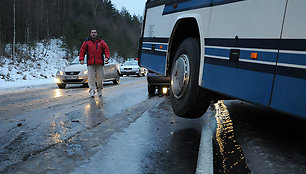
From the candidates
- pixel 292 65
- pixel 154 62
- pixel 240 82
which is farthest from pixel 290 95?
pixel 154 62

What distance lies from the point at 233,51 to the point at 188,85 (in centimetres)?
100

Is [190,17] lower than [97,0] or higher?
lower

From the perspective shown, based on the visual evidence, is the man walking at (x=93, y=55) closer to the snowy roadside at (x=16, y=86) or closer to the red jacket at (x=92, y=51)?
the red jacket at (x=92, y=51)

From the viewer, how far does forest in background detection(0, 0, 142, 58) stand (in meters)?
41.0

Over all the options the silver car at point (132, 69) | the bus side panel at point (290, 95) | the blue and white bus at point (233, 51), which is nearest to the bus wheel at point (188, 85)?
the blue and white bus at point (233, 51)

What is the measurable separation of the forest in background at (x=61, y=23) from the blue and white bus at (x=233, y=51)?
28636 millimetres

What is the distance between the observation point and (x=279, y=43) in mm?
2539

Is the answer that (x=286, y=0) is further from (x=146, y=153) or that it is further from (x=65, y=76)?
(x=65, y=76)

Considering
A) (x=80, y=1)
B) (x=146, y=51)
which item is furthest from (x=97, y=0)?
(x=146, y=51)

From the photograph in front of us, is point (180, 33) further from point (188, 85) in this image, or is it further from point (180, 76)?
point (188, 85)

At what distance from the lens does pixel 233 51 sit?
312 cm

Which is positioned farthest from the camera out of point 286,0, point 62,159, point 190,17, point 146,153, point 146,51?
point 146,51

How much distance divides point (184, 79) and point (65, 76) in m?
9.56

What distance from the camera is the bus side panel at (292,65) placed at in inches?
→ 92.0
